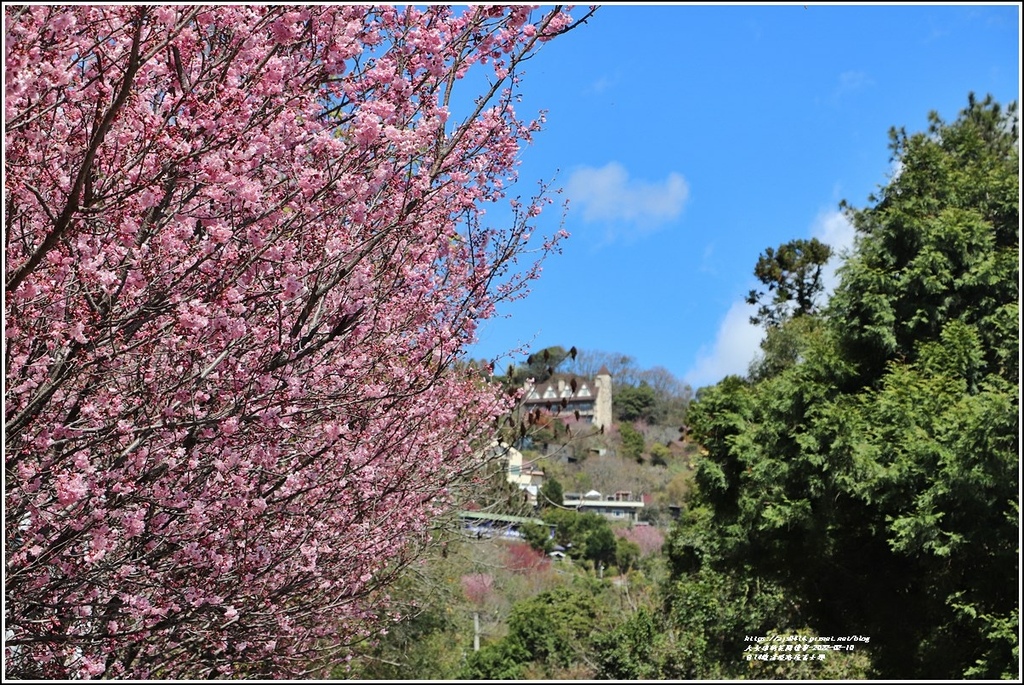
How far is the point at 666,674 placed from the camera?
18703 millimetres

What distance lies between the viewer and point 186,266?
318 cm

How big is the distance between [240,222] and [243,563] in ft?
5.71

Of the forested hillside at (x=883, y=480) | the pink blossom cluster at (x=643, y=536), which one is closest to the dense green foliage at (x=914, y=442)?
the forested hillside at (x=883, y=480)

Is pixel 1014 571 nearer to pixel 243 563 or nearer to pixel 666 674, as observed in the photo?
pixel 243 563

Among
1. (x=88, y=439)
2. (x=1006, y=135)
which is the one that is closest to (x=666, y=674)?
(x=1006, y=135)

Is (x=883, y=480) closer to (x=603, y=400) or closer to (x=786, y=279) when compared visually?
(x=786, y=279)

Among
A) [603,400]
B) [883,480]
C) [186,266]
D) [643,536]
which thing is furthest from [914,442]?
[603,400]

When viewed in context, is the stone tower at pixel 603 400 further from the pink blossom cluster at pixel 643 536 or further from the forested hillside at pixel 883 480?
the forested hillside at pixel 883 480

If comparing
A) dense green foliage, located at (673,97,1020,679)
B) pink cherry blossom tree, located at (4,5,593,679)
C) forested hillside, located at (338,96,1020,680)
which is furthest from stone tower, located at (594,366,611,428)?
pink cherry blossom tree, located at (4,5,593,679)

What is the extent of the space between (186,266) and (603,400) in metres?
49.0

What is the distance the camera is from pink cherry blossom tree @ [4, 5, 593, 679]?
9.86 ft

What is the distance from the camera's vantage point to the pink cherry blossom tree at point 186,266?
3006 millimetres

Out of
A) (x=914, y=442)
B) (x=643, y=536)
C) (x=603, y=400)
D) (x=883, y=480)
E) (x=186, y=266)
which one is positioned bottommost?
(x=186, y=266)

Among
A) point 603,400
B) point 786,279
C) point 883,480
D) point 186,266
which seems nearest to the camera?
point 186,266
